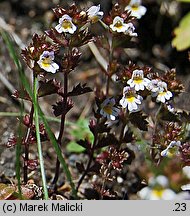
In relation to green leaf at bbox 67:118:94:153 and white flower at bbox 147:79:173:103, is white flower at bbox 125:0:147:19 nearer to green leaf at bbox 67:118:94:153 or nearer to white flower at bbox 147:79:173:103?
white flower at bbox 147:79:173:103

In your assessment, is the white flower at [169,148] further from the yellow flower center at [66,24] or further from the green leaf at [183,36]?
the green leaf at [183,36]

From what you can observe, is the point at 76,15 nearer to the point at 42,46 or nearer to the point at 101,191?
the point at 42,46

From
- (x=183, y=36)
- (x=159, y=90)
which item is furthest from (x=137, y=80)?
(x=183, y=36)

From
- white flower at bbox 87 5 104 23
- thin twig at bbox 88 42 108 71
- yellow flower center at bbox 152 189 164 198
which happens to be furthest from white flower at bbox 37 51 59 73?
thin twig at bbox 88 42 108 71

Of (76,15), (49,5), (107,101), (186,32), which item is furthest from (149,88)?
(49,5)

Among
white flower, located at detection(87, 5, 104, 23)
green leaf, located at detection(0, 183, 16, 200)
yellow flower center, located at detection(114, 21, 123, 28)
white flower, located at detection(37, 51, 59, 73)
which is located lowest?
green leaf, located at detection(0, 183, 16, 200)

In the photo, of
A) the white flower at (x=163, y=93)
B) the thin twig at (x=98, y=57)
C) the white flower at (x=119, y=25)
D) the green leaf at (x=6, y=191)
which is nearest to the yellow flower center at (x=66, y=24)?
the white flower at (x=119, y=25)
